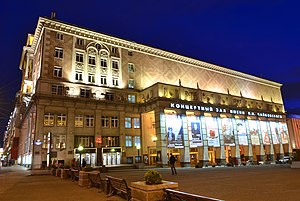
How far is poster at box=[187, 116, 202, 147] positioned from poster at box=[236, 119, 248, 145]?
36.7ft

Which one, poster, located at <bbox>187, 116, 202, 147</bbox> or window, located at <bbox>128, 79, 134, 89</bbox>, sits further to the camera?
window, located at <bbox>128, 79, 134, 89</bbox>

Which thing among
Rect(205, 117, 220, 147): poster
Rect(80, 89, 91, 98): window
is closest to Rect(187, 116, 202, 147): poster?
Rect(205, 117, 220, 147): poster

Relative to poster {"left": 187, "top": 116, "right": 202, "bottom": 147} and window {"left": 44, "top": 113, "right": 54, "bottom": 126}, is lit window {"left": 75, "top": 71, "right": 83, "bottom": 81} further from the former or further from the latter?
poster {"left": 187, "top": 116, "right": 202, "bottom": 147}

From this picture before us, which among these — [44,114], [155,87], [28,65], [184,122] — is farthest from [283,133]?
[28,65]

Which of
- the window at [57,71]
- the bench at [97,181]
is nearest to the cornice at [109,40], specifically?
the window at [57,71]

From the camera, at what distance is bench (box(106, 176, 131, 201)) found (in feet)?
32.7

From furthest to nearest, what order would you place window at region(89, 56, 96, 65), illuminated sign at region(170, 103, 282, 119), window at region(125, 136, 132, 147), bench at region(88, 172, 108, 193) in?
window at region(89, 56, 96, 65)
window at region(125, 136, 132, 147)
illuminated sign at region(170, 103, 282, 119)
bench at region(88, 172, 108, 193)

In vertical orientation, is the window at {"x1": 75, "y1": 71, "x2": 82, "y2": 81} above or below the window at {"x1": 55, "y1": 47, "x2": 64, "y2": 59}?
below

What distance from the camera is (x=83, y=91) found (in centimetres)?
3938

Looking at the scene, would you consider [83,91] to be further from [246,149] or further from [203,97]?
[246,149]

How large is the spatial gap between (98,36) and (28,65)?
68.9 feet

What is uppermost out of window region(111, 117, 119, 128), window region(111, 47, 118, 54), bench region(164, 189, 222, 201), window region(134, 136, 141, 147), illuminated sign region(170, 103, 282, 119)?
window region(111, 47, 118, 54)

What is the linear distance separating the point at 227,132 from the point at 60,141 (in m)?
31.4

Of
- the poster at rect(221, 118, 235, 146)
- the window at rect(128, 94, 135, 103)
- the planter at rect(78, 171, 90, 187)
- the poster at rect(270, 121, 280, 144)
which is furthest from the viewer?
the poster at rect(270, 121, 280, 144)
